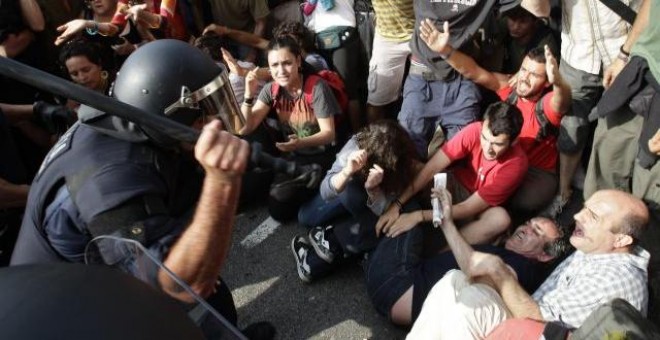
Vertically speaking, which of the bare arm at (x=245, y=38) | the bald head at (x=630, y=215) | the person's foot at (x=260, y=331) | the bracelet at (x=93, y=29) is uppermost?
the bald head at (x=630, y=215)

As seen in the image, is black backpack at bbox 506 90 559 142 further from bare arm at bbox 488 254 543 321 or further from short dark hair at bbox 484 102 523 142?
bare arm at bbox 488 254 543 321

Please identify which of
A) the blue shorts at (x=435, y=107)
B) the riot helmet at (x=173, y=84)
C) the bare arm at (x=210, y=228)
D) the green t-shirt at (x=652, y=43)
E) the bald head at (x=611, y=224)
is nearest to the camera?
the bare arm at (x=210, y=228)

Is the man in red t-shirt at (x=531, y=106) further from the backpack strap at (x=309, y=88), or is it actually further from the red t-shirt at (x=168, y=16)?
the red t-shirt at (x=168, y=16)

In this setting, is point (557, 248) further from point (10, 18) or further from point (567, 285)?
point (10, 18)

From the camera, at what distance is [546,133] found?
359 centimetres

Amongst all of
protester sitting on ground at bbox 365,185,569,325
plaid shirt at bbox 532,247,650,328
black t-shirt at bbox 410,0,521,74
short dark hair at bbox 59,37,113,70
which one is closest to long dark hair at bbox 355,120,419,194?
protester sitting on ground at bbox 365,185,569,325

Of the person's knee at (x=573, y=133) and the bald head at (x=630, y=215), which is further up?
the bald head at (x=630, y=215)

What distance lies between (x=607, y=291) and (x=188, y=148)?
5.98 feet

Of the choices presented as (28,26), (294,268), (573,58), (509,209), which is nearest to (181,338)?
(294,268)

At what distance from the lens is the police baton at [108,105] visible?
1.40m

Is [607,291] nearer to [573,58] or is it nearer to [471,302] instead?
[471,302]

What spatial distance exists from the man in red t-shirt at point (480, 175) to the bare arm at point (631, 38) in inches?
22.3

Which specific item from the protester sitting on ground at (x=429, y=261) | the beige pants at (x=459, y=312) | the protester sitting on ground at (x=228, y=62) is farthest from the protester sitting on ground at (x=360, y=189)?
the protester sitting on ground at (x=228, y=62)

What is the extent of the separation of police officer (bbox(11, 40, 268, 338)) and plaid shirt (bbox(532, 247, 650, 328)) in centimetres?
151
